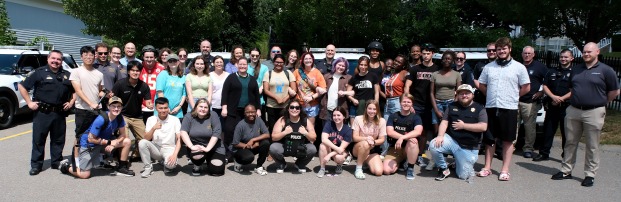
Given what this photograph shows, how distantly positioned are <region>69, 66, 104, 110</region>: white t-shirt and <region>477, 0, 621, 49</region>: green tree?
10189 mm

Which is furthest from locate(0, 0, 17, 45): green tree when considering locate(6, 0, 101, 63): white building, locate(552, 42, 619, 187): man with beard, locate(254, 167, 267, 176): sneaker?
locate(552, 42, 619, 187): man with beard

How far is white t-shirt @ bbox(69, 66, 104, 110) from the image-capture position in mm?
6207

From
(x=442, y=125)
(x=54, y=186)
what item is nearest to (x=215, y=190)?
(x=54, y=186)

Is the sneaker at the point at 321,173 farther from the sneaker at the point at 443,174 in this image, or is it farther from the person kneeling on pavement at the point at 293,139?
the sneaker at the point at 443,174

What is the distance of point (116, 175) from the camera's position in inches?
239

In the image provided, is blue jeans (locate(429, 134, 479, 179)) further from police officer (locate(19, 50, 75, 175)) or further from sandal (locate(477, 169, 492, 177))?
police officer (locate(19, 50, 75, 175))

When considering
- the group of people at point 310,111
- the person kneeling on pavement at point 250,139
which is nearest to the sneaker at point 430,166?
the group of people at point 310,111

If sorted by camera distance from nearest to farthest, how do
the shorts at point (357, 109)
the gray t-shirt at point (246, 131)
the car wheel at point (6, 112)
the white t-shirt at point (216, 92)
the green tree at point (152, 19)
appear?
1. the gray t-shirt at point (246, 131)
2. the shorts at point (357, 109)
3. the white t-shirt at point (216, 92)
4. the car wheel at point (6, 112)
5. the green tree at point (152, 19)

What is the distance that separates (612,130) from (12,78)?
1237 cm

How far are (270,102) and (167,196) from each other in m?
2.37

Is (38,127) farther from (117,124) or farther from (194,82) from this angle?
(194,82)

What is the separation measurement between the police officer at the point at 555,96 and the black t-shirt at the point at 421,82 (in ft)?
6.37

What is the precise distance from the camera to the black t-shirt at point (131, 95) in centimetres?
658

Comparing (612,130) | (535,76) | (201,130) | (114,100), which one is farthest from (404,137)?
(612,130)
